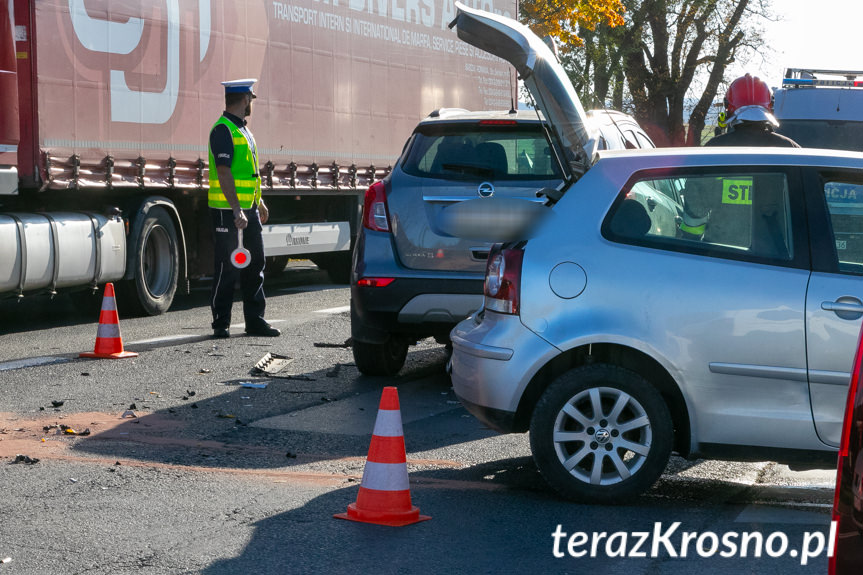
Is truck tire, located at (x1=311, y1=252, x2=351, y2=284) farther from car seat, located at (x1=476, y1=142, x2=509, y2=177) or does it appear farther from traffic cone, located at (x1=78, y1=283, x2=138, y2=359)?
car seat, located at (x1=476, y1=142, x2=509, y2=177)

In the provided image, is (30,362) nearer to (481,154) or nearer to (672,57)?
(481,154)

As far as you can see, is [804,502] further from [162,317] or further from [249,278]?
[162,317]

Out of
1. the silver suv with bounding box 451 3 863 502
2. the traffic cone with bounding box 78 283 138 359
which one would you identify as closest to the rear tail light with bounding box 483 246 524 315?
the silver suv with bounding box 451 3 863 502

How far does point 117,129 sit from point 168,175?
95 cm

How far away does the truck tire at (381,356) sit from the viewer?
341 inches

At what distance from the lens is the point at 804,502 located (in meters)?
5.57

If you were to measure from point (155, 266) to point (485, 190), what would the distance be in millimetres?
5829

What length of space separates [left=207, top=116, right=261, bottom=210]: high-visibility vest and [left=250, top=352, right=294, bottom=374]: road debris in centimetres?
162

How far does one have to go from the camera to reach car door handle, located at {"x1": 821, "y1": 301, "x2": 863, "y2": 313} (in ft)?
17.1

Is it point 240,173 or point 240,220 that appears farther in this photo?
point 240,173

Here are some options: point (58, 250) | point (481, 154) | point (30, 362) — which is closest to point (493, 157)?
point (481, 154)

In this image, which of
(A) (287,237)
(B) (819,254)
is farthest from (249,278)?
(B) (819,254)

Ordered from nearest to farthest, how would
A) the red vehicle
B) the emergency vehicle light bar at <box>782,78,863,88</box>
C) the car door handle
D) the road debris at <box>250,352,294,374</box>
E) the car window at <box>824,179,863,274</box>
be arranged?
1. the red vehicle
2. the car door handle
3. the car window at <box>824,179,863,274</box>
4. the road debris at <box>250,352,294,374</box>
5. the emergency vehicle light bar at <box>782,78,863,88</box>

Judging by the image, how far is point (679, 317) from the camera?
5371mm
